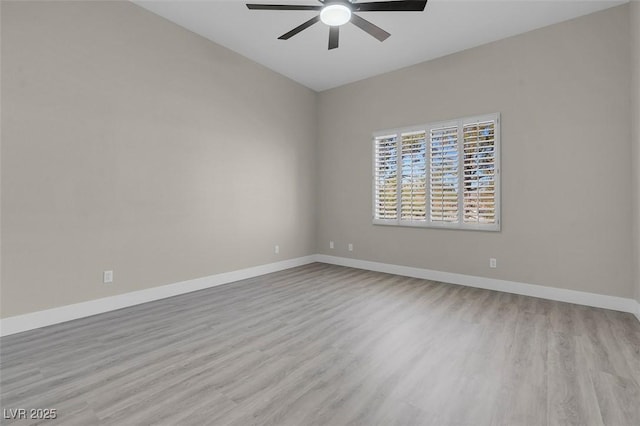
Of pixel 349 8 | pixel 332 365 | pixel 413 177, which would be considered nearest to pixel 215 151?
pixel 349 8

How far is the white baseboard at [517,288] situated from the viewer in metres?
3.28

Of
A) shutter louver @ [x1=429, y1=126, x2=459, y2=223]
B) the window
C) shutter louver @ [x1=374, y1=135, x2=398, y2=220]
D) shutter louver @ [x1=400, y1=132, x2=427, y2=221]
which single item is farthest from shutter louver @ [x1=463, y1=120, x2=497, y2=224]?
shutter louver @ [x1=374, y1=135, x2=398, y2=220]

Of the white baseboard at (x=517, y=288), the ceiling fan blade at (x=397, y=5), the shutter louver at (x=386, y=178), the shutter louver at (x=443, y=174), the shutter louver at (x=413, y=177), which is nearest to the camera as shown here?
the ceiling fan blade at (x=397, y=5)

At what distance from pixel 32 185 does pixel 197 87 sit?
2.18m

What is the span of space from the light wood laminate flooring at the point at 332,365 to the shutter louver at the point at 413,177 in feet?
5.66

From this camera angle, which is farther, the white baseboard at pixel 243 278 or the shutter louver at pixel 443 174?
the shutter louver at pixel 443 174

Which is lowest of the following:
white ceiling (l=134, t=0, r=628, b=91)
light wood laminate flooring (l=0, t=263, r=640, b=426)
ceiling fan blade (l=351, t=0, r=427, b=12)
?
light wood laminate flooring (l=0, t=263, r=640, b=426)

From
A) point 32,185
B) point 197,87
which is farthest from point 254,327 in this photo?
point 197,87

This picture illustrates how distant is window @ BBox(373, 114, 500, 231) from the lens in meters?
4.07

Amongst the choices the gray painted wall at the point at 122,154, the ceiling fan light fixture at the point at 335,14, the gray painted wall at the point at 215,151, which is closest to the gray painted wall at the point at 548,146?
the gray painted wall at the point at 215,151

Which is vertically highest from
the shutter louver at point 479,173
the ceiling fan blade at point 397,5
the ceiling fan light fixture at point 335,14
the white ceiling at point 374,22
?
the white ceiling at point 374,22

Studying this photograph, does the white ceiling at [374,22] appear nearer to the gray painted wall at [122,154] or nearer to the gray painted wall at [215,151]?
the gray painted wall at [215,151]

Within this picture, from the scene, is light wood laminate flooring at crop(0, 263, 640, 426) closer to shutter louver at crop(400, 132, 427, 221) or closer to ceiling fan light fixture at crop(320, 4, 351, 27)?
shutter louver at crop(400, 132, 427, 221)

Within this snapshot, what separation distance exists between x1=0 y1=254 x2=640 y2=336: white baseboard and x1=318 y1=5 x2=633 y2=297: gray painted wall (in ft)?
0.30
